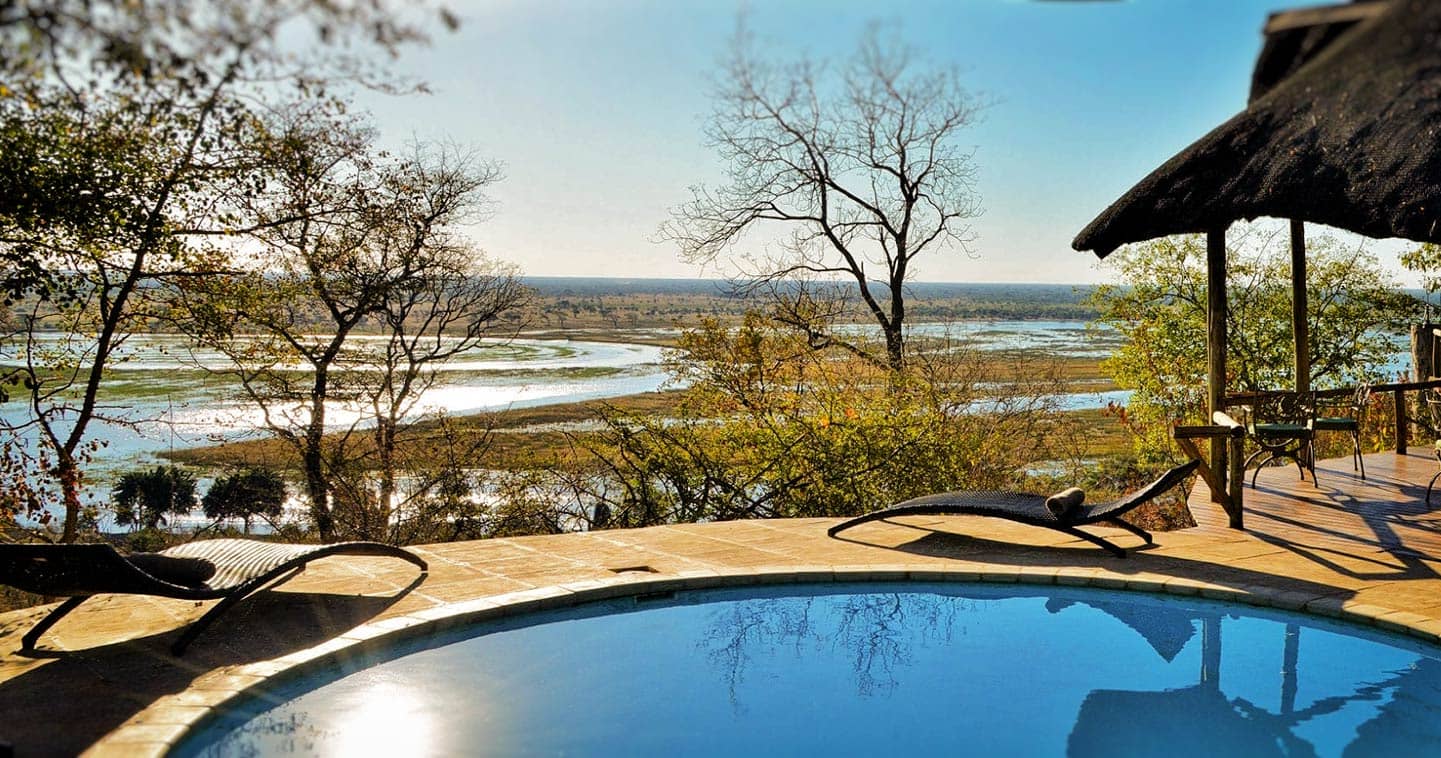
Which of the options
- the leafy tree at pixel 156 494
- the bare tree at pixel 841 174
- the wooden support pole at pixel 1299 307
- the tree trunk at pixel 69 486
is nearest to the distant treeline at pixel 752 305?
the bare tree at pixel 841 174

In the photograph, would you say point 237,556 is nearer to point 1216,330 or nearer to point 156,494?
point 1216,330

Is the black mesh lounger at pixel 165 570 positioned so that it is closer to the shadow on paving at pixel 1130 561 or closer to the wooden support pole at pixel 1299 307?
the shadow on paving at pixel 1130 561

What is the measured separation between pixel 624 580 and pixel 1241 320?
15.8 m

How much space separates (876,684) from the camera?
4.81 metres

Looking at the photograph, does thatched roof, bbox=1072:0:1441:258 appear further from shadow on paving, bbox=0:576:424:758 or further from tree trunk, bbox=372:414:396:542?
tree trunk, bbox=372:414:396:542

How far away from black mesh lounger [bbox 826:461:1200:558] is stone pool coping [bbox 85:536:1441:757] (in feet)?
0.90

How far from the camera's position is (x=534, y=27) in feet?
34.2

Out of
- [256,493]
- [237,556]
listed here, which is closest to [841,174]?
[256,493]

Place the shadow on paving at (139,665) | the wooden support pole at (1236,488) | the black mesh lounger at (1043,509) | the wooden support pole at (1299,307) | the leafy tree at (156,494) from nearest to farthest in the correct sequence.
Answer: the shadow on paving at (139,665)
the black mesh lounger at (1043,509)
the wooden support pole at (1236,488)
the wooden support pole at (1299,307)
the leafy tree at (156,494)

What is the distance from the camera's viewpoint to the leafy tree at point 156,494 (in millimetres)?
14359

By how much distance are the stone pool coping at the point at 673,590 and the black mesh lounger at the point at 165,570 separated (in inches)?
15.4

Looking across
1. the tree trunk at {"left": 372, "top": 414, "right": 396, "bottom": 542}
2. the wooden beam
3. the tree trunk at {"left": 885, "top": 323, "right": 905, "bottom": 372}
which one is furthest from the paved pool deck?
the tree trunk at {"left": 372, "top": 414, "right": 396, "bottom": 542}

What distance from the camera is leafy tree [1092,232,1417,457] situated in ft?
58.4

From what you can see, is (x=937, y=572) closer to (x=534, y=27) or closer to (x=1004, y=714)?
(x=1004, y=714)
